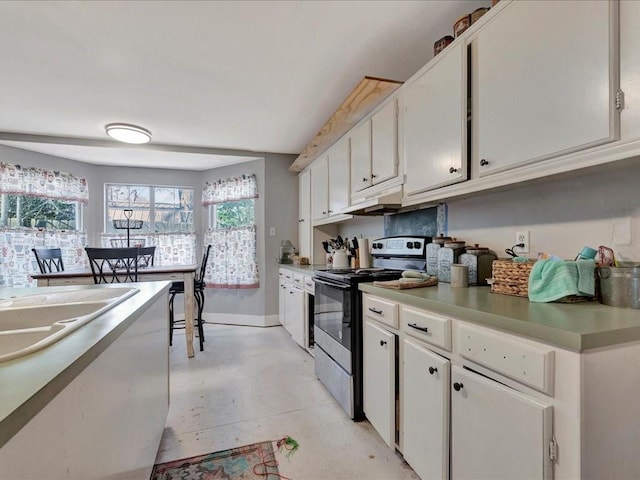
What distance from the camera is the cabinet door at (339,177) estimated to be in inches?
110

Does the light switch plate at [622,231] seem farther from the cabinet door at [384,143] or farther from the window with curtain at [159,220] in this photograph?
the window with curtain at [159,220]

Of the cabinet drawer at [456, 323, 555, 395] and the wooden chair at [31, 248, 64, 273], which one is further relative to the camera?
the wooden chair at [31, 248, 64, 273]

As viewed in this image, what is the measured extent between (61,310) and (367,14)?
6.56ft

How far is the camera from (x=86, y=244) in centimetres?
429

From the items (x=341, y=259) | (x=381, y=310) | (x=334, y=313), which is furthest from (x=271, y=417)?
(x=341, y=259)

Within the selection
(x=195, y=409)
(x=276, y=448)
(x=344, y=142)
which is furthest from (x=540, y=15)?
(x=195, y=409)

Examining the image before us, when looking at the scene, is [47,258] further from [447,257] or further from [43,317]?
[447,257]

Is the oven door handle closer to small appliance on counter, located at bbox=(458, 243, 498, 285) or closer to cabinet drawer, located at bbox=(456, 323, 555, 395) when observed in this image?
small appliance on counter, located at bbox=(458, 243, 498, 285)

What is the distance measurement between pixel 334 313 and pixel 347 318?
0.22 m

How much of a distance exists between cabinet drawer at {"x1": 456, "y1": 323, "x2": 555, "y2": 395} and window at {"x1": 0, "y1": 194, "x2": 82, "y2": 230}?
4.74 metres

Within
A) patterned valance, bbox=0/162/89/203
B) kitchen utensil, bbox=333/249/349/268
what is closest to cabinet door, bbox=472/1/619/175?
kitchen utensil, bbox=333/249/349/268

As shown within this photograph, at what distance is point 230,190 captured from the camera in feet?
14.6

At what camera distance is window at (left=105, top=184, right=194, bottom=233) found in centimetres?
451

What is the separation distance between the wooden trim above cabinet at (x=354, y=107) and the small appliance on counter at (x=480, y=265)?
3.76 ft
